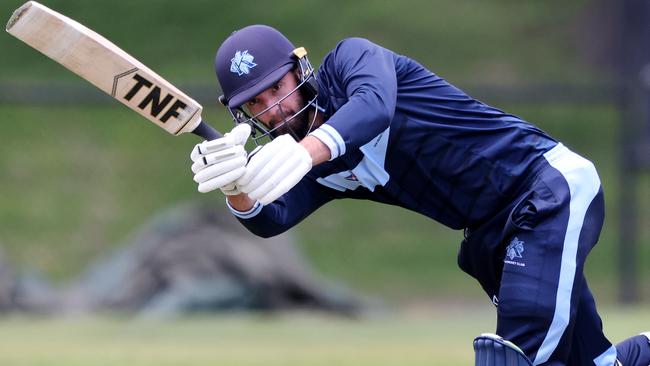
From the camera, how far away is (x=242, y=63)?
374cm

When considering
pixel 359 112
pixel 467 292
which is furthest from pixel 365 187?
pixel 467 292

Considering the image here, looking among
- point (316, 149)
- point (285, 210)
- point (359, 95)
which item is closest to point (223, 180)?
point (316, 149)

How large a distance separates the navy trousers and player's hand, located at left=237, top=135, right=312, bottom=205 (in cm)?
86

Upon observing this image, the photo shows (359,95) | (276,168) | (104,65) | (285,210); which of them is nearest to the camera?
(276,168)

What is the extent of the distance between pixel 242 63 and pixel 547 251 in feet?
3.76

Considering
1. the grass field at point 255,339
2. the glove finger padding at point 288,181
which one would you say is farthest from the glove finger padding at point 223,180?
the grass field at point 255,339

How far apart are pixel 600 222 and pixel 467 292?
7.23m

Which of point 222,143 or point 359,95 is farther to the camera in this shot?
point 359,95

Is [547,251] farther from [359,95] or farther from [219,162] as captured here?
[219,162]

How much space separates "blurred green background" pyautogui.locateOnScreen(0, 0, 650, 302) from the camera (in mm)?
11398

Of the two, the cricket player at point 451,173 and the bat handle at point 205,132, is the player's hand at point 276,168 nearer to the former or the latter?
the cricket player at point 451,173

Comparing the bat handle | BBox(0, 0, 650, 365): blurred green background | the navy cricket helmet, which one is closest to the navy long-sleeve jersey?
the navy cricket helmet

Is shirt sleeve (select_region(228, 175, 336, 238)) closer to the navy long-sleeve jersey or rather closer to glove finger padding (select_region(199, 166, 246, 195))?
the navy long-sleeve jersey

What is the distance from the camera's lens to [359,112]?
3.46 meters
